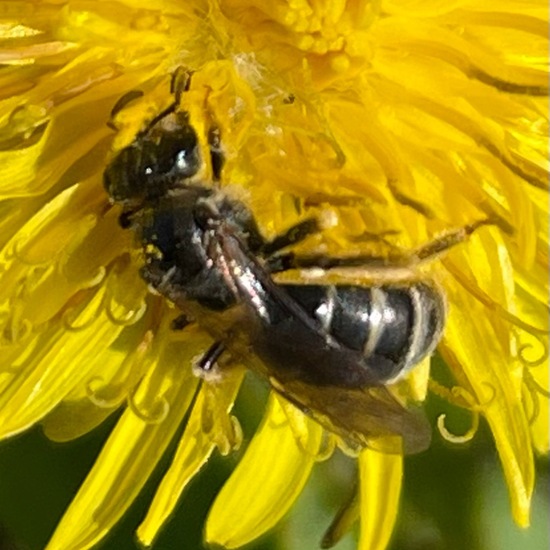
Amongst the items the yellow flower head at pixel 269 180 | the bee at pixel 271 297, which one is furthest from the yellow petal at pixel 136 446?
the bee at pixel 271 297

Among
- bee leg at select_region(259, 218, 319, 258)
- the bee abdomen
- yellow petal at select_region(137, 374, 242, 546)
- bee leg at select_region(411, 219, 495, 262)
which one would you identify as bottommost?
yellow petal at select_region(137, 374, 242, 546)

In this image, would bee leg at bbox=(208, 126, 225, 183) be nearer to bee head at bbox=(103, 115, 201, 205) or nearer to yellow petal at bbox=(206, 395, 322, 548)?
bee head at bbox=(103, 115, 201, 205)

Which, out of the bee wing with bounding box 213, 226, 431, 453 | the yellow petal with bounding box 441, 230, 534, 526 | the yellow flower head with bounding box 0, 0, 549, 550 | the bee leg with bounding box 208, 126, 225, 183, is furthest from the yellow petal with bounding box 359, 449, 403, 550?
the bee leg with bounding box 208, 126, 225, 183

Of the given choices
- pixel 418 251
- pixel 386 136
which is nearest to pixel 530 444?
pixel 418 251

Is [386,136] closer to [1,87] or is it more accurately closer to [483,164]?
[483,164]

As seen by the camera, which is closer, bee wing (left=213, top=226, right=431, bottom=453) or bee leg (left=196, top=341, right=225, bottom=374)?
bee wing (left=213, top=226, right=431, bottom=453)

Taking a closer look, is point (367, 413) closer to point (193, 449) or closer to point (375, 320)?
point (375, 320)

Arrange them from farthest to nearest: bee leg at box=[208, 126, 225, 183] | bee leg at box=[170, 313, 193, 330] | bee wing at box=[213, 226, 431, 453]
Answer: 1. bee leg at box=[170, 313, 193, 330]
2. bee leg at box=[208, 126, 225, 183]
3. bee wing at box=[213, 226, 431, 453]

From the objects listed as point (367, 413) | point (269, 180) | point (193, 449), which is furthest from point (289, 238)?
point (193, 449)
